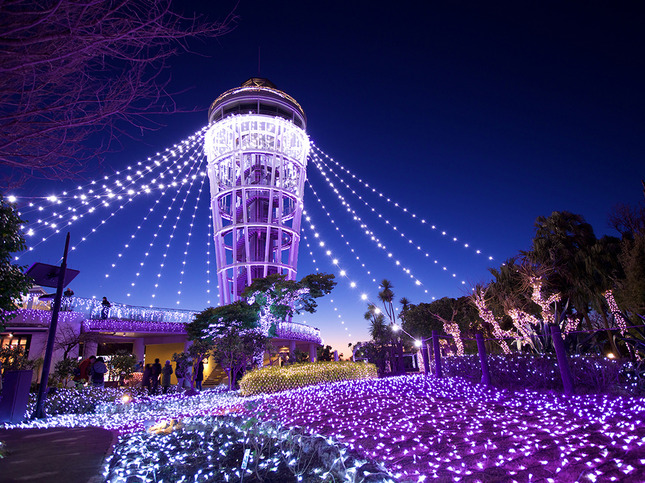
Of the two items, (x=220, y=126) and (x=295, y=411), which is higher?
(x=220, y=126)

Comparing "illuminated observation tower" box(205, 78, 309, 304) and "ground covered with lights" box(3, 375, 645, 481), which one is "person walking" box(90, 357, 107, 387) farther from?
"illuminated observation tower" box(205, 78, 309, 304)

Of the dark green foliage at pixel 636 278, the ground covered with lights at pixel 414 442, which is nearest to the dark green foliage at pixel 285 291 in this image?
the ground covered with lights at pixel 414 442

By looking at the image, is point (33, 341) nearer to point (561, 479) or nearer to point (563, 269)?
point (561, 479)

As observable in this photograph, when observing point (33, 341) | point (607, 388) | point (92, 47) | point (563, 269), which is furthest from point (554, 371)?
point (33, 341)

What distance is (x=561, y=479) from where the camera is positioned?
3473 millimetres

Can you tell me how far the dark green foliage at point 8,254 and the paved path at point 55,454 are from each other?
210 centimetres

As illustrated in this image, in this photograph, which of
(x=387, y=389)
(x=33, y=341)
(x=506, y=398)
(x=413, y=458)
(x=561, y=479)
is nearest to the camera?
(x=561, y=479)

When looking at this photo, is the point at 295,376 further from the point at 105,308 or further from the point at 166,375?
the point at 105,308

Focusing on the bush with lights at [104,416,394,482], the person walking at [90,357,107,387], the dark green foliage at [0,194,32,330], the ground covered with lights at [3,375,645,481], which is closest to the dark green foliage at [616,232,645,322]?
the ground covered with lights at [3,375,645,481]

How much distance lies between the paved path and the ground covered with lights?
11.0 inches

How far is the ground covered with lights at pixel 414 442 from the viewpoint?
3730 millimetres

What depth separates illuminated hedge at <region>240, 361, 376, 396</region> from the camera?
42.4ft

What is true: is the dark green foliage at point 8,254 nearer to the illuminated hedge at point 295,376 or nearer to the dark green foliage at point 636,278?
the illuminated hedge at point 295,376

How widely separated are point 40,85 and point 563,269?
24.9 metres
